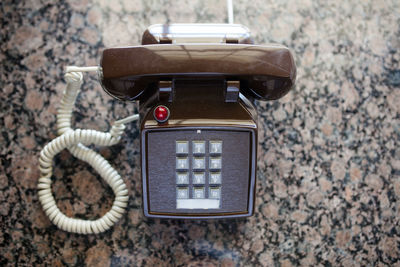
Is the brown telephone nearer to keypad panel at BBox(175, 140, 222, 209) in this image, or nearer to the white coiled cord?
keypad panel at BBox(175, 140, 222, 209)

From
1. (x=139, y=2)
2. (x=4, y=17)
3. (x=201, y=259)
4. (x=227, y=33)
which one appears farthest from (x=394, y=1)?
(x=4, y=17)

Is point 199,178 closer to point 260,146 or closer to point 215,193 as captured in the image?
point 215,193

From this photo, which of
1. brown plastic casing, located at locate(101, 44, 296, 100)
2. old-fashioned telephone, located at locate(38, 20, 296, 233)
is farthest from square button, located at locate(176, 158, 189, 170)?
brown plastic casing, located at locate(101, 44, 296, 100)

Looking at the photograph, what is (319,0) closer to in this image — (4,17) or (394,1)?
(394,1)

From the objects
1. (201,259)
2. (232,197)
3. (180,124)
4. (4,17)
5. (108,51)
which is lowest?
(201,259)

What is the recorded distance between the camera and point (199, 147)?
0.66m

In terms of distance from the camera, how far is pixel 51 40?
0.84 metres

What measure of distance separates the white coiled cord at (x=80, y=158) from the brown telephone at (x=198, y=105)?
11cm

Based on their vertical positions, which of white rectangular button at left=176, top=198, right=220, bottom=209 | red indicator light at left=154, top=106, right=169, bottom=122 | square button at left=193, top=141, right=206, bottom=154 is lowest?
white rectangular button at left=176, top=198, right=220, bottom=209

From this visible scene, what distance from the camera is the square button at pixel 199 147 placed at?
2.16 feet

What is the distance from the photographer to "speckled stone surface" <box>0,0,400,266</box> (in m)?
0.81

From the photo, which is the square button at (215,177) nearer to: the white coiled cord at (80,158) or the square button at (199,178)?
the square button at (199,178)

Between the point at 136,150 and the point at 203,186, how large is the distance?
0.69ft

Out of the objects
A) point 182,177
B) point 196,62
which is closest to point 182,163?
point 182,177
